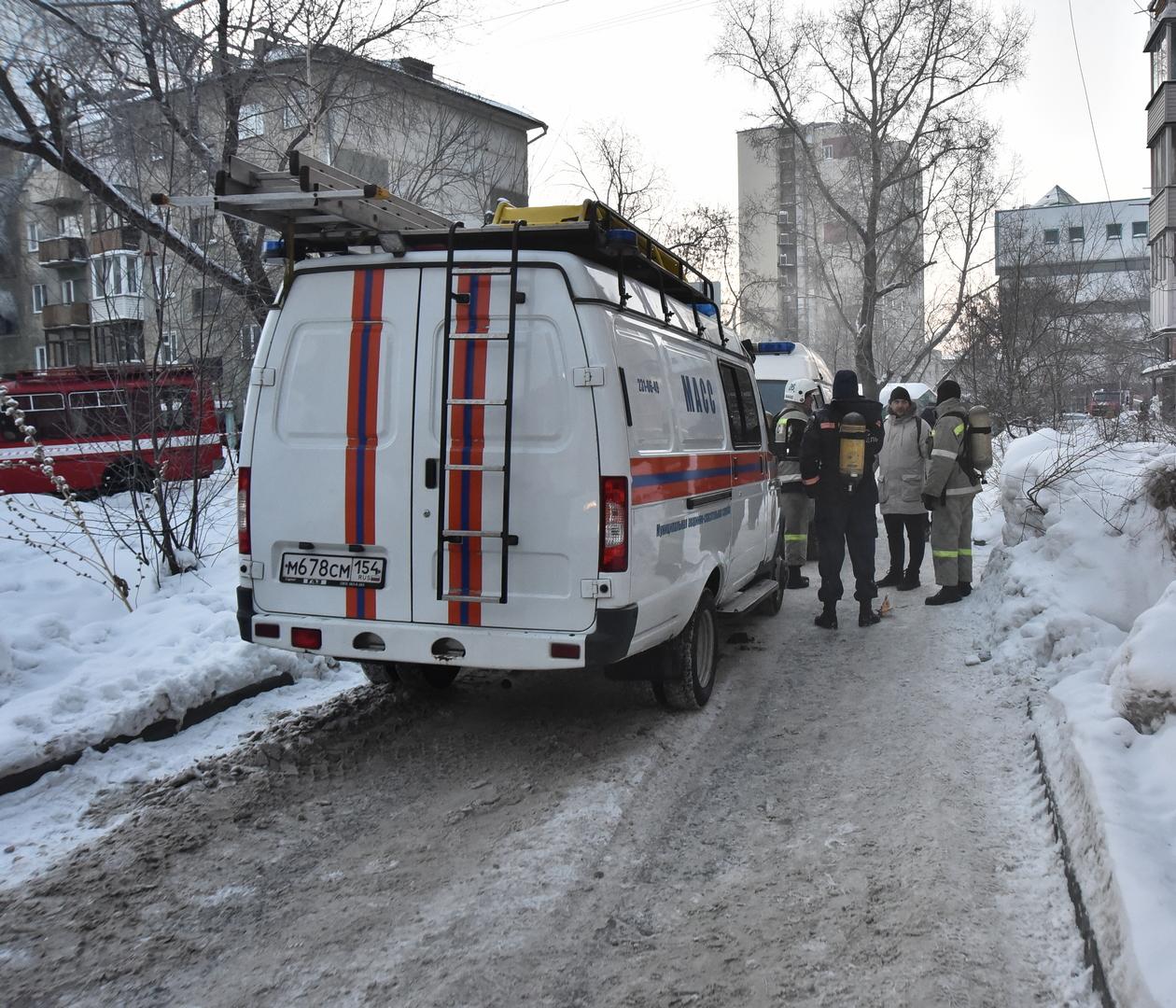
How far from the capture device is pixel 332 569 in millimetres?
4859

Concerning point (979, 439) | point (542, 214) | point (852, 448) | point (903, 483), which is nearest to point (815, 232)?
point (903, 483)

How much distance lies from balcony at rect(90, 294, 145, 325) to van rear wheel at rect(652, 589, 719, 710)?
207 inches

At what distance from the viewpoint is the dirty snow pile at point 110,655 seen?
4926 millimetres

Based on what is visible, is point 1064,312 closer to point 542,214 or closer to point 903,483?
point 903,483

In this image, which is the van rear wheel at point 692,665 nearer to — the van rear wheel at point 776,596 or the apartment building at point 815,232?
the van rear wheel at point 776,596

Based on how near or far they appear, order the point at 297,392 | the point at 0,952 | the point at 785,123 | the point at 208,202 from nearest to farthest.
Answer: the point at 0,952 → the point at 208,202 → the point at 297,392 → the point at 785,123

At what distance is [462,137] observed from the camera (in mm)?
15141

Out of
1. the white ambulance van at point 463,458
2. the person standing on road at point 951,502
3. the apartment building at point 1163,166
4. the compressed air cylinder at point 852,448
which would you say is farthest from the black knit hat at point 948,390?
the apartment building at point 1163,166

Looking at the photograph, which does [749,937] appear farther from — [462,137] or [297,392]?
[462,137]

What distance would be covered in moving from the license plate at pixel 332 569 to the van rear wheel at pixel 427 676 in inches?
50.7

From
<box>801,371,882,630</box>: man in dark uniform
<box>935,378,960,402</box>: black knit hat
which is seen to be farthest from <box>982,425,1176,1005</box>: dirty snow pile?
<box>801,371,882,630</box>: man in dark uniform

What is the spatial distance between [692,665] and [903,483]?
4.58 m

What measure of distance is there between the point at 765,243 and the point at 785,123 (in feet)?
154

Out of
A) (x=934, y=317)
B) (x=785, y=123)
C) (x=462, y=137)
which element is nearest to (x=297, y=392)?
(x=462, y=137)
